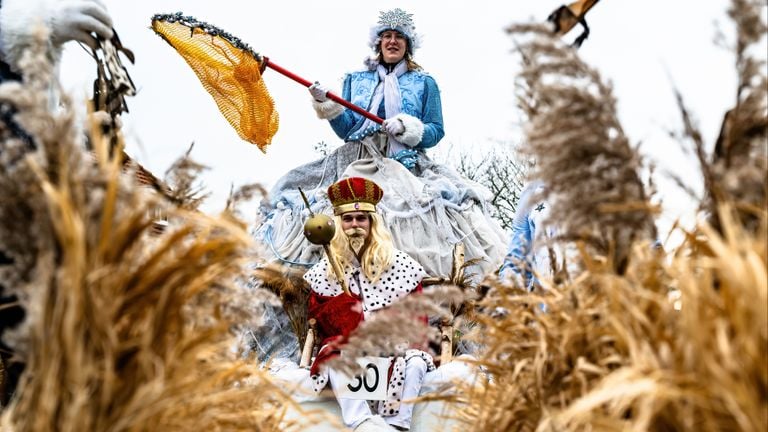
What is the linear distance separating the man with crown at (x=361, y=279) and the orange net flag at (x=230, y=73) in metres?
0.85

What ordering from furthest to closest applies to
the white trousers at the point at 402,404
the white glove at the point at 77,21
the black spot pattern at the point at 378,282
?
the black spot pattern at the point at 378,282, the white trousers at the point at 402,404, the white glove at the point at 77,21

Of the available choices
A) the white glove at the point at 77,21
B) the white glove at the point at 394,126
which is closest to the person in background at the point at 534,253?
the white glove at the point at 77,21

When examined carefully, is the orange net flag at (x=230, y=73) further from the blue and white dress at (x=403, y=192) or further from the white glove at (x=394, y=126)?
the white glove at (x=394, y=126)

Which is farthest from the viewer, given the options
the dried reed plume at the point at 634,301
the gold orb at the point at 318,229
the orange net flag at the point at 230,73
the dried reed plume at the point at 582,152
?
the orange net flag at the point at 230,73

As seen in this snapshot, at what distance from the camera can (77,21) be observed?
2334 millimetres

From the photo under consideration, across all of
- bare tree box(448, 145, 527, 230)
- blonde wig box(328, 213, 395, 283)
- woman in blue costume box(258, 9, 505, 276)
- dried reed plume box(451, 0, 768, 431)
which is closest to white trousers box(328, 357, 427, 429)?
blonde wig box(328, 213, 395, 283)

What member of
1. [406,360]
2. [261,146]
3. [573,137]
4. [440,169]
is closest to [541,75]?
[573,137]

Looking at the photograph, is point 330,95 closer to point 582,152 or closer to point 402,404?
point 402,404

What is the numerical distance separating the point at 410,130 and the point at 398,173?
27 cm

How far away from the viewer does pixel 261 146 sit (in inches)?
210

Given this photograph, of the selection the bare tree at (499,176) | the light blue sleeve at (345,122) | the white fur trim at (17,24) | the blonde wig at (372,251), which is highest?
the bare tree at (499,176)

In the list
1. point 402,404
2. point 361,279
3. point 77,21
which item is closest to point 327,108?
point 361,279

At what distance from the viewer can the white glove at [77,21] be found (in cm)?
234

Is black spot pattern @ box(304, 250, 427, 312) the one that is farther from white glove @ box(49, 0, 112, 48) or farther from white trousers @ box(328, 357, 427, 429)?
white glove @ box(49, 0, 112, 48)
